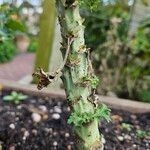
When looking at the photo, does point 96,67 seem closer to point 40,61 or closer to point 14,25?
point 40,61

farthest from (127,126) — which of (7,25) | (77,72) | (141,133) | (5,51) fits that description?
(5,51)

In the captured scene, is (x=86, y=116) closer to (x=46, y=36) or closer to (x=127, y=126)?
(x=127, y=126)

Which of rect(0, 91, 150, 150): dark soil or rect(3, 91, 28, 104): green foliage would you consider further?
rect(3, 91, 28, 104): green foliage

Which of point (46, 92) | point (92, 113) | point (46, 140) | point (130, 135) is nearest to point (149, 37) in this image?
point (46, 92)

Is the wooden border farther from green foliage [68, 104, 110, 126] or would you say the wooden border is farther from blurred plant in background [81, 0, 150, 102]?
green foliage [68, 104, 110, 126]

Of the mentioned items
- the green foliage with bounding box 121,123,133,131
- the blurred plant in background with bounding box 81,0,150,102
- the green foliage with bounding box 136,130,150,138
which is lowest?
the green foliage with bounding box 136,130,150,138

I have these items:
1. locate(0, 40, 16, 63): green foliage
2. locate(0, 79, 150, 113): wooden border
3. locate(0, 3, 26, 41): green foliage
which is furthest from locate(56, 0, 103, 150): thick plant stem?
locate(0, 79, 150, 113): wooden border
